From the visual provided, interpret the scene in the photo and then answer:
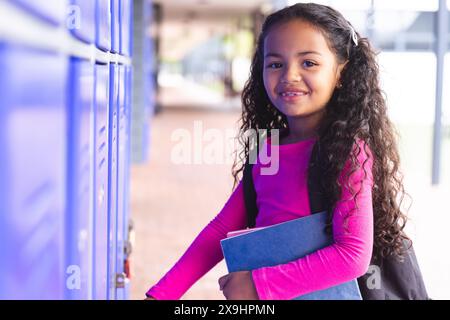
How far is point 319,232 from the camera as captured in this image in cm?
105

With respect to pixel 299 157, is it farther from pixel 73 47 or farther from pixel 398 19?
pixel 398 19

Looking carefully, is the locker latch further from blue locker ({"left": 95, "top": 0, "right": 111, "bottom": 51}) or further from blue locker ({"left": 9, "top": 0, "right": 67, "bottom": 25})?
blue locker ({"left": 9, "top": 0, "right": 67, "bottom": 25})

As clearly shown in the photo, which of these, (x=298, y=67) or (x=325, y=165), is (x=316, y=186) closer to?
(x=325, y=165)

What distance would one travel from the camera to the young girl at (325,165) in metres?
1.02

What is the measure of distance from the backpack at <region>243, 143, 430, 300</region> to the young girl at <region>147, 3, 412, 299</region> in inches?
0.7

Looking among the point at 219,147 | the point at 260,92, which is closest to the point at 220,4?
the point at 219,147

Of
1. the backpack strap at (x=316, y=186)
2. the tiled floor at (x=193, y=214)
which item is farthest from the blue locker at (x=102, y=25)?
the tiled floor at (x=193, y=214)

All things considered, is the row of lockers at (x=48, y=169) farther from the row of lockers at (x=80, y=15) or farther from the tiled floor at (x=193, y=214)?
the tiled floor at (x=193, y=214)

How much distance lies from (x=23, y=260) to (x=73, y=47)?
0.28m

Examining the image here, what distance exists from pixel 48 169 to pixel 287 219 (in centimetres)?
54

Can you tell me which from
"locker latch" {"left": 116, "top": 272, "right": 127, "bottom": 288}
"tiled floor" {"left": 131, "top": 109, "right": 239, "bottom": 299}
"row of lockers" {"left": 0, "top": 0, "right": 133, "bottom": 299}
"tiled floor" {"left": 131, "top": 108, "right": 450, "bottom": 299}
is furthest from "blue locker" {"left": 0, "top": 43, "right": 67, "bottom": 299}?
"tiled floor" {"left": 131, "top": 109, "right": 239, "bottom": 299}

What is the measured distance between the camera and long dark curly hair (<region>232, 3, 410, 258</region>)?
1.12 metres

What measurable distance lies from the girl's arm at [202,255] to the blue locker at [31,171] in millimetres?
421

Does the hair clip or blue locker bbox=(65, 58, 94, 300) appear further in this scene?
the hair clip
